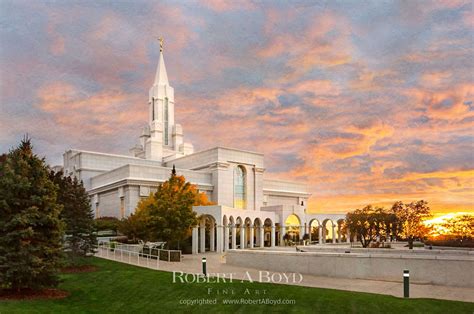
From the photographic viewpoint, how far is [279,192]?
258 ft

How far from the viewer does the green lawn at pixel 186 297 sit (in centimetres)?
1430

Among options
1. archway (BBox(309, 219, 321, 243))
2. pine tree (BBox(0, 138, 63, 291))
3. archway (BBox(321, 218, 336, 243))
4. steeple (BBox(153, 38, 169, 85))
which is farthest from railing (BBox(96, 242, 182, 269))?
steeple (BBox(153, 38, 169, 85))

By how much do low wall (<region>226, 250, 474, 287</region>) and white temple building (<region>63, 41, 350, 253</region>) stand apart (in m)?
22.6

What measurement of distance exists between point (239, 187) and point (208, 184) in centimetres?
519

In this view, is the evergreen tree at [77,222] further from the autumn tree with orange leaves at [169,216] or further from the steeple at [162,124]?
the steeple at [162,124]

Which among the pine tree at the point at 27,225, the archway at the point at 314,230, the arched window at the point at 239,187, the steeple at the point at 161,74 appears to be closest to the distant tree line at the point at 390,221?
the archway at the point at 314,230

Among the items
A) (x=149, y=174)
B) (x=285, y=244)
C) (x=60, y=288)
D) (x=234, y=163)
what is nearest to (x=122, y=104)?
(x=149, y=174)

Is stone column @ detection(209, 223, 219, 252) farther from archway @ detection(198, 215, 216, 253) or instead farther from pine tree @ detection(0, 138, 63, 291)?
pine tree @ detection(0, 138, 63, 291)

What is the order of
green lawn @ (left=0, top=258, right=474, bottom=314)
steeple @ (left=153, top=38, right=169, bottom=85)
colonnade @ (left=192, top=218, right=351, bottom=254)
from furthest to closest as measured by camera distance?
steeple @ (left=153, top=38, right=169, bottom=85), colonnade @ (left=192, top=218, right=351, bottom=254), green lawn @ (left=0, top=258, right=474, bottom=314)

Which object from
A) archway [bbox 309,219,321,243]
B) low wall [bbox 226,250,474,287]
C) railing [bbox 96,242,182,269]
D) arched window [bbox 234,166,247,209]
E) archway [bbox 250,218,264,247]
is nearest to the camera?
low wall [bbox 226,250,474,287]

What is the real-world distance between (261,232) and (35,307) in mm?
40989

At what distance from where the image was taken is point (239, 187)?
219 ft

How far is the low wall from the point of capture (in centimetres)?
1822

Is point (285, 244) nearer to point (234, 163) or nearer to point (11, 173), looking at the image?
point (234, 163)
